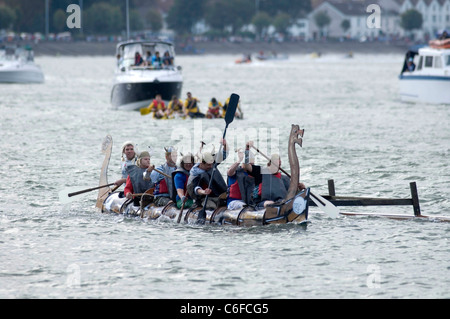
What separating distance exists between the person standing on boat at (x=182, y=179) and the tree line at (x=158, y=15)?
112 m

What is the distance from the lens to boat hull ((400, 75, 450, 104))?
43.0 metres

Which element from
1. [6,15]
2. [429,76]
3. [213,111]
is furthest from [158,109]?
[6,15]

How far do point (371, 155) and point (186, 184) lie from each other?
11.9 meters

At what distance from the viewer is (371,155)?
2702 centimetres

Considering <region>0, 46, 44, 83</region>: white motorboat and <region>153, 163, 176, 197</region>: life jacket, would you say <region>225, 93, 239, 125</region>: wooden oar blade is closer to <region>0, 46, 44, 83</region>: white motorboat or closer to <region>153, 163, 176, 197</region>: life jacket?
<region>153, 163, 176, 197</region>: life jacket

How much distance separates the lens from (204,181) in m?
16.2

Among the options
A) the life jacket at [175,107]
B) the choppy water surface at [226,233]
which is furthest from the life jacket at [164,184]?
the life jacket at [175,107]

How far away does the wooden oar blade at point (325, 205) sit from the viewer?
16703mm

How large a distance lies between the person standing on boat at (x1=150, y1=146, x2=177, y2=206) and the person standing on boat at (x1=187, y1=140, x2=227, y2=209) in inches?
29.5

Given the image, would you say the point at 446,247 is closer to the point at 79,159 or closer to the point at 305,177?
the point at 305,177

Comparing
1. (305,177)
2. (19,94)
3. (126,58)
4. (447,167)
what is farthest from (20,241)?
(19,94)

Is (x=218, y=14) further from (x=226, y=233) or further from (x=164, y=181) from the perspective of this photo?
(x=226, y=233)

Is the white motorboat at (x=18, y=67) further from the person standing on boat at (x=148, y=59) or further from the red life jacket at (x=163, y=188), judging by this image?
the red life jacket at (x=163, y=188)

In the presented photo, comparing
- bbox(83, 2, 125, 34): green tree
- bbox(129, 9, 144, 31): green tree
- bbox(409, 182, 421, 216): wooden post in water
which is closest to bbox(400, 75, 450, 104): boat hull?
bbox(409, 182, 421, 216): wooden post in water
